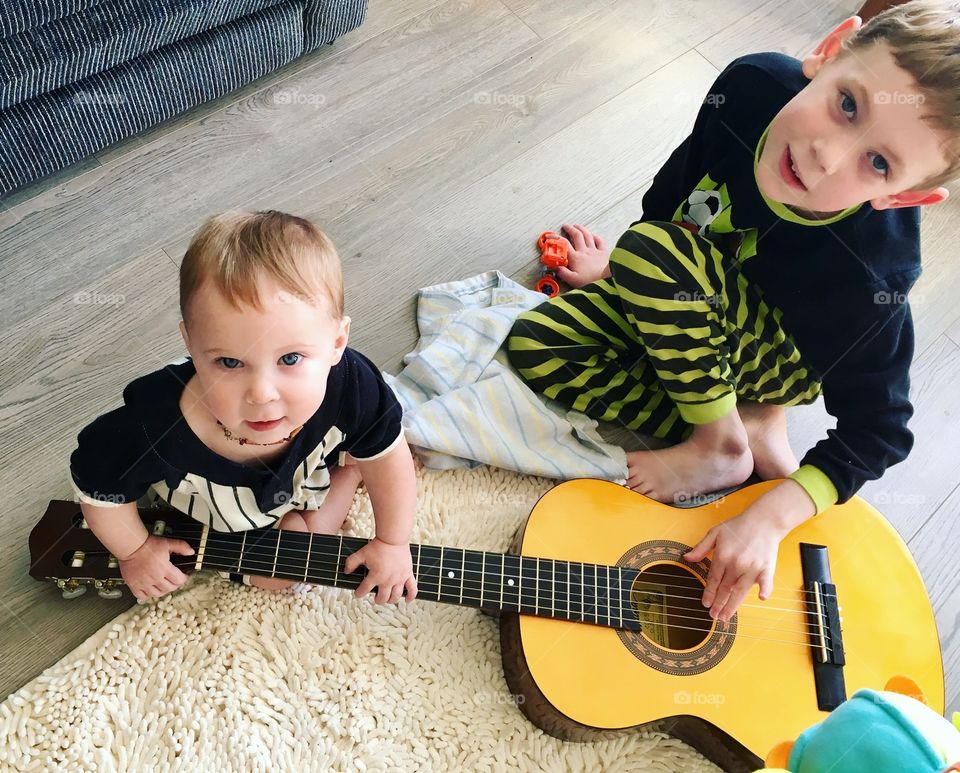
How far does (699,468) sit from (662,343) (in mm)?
191

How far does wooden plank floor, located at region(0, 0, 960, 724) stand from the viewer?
111cm

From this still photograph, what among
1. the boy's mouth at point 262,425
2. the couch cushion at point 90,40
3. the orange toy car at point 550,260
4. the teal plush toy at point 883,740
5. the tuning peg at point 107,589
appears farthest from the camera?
the orange toy car at point 550,260

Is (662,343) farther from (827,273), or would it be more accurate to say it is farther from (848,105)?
(848,105)

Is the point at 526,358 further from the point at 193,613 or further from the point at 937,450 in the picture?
the point at 937,450

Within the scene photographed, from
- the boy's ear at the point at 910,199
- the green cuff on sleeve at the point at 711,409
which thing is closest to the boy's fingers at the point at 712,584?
the green cuff on sleeve at the point at 711,409

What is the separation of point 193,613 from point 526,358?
55 centimetres

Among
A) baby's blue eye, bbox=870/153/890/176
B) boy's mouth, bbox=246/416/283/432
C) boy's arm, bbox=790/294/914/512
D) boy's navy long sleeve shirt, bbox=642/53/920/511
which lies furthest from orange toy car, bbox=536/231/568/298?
boy's mouth, bbox=246/416/283/432

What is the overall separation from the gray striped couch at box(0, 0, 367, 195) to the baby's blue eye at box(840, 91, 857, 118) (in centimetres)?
86

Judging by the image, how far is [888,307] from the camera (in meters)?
0.95

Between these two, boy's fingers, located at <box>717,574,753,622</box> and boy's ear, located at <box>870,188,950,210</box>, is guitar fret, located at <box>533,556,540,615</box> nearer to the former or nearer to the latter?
boy's fingers, located at <box>717,574,753,622</box>

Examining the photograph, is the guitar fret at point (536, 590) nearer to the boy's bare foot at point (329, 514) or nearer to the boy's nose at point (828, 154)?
the boy's bare foot at point (329, 514)

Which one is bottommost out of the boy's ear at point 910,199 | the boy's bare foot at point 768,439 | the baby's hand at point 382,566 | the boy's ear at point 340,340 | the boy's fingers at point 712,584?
the boy's bare foot at point 768,439

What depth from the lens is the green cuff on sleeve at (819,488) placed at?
3.33 feet

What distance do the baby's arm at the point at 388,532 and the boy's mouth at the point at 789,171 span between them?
517 millimetres
